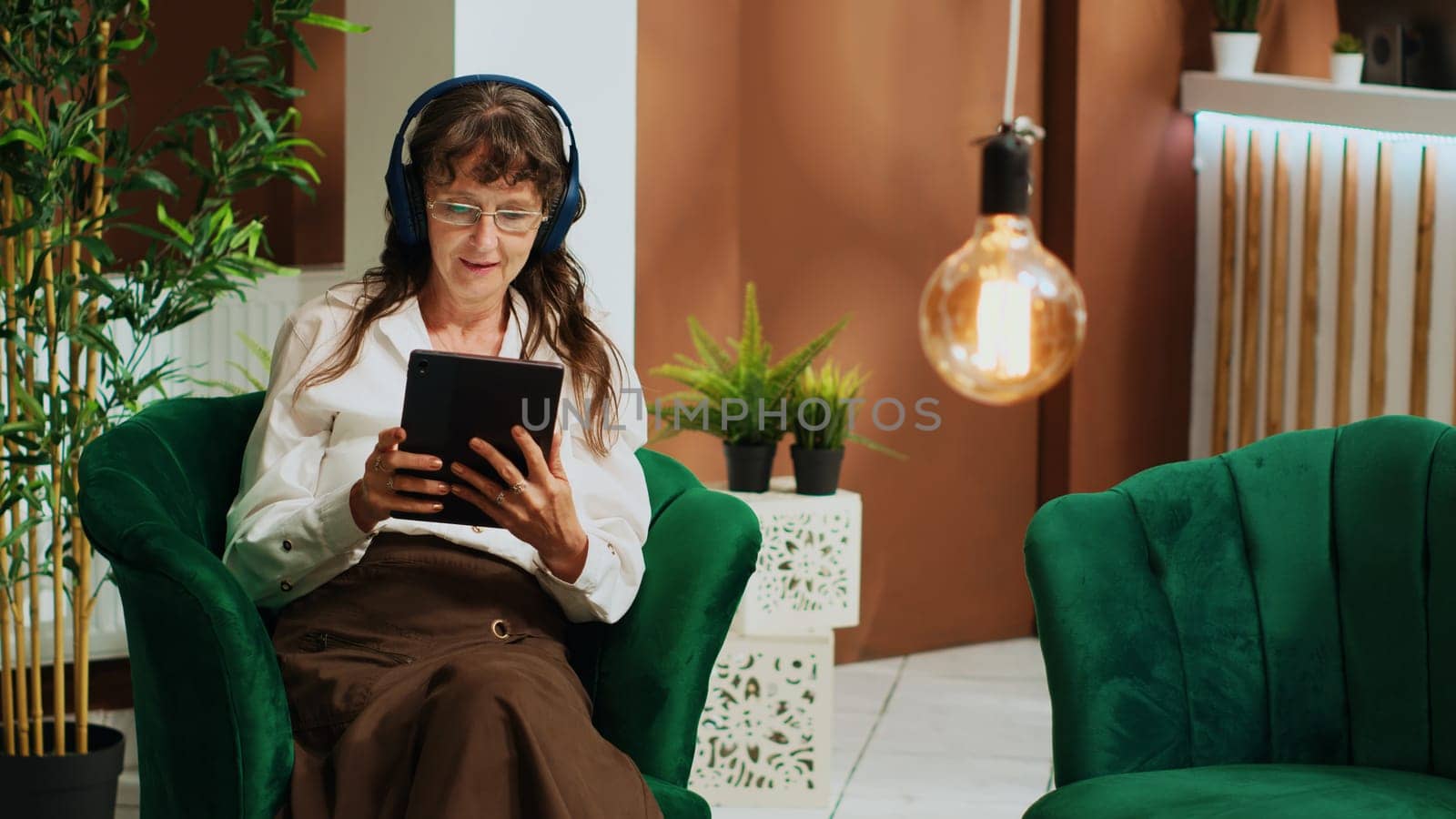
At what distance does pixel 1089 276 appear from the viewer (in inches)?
185

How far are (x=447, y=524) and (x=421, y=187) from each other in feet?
1.66

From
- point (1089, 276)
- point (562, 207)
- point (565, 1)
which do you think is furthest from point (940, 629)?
point (562, 207)

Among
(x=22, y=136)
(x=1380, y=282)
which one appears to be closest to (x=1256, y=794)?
(x=22, y=136)

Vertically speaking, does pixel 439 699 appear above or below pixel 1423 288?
below

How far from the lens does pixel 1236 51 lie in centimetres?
464

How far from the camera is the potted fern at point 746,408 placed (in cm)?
356

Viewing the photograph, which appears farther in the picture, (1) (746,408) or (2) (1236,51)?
(2) (1236,51)

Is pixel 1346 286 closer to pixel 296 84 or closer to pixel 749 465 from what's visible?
pixel 749 465

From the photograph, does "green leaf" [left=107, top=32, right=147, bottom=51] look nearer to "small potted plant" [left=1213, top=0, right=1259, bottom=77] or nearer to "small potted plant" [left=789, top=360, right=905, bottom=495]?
"small potted plant" [left=789, top=360, right=905, bottom=495]

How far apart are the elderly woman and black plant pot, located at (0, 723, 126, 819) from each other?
3.62ft

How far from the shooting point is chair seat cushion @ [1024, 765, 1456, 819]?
6.13 ft

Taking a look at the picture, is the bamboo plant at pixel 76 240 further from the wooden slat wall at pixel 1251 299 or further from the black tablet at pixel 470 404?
the wooden slat wall at pixel 1251 299

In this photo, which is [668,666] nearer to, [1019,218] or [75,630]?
[1019,218]

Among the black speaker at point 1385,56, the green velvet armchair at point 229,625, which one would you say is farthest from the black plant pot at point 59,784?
the black speaker at point 1385,56
